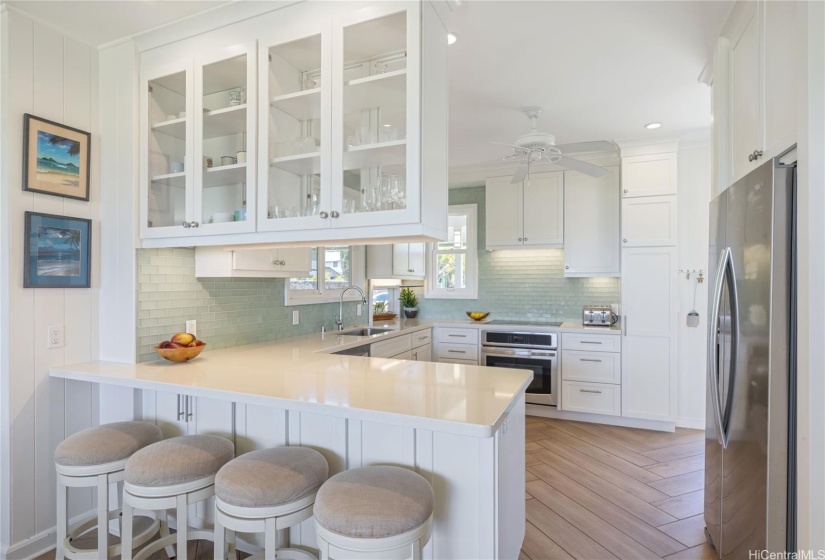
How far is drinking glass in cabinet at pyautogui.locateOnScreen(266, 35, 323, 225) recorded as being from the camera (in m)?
2.01

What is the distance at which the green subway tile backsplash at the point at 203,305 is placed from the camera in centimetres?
239

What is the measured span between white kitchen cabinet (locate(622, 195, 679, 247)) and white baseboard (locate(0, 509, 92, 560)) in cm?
458

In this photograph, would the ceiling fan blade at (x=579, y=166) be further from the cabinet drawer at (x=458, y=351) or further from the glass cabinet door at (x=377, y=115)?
the cabinet drawer at (x=458, y=351)

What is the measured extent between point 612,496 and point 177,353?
2.76m

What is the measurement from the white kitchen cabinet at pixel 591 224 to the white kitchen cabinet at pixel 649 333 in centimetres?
26

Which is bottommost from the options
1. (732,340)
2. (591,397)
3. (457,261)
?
(591,397)

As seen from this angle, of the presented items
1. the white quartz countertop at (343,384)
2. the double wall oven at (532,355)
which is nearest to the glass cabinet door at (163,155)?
the white quartz countertop at (343,384)

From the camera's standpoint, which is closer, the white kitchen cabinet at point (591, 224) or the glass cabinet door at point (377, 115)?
the glass cabinet door at point (377, 115)

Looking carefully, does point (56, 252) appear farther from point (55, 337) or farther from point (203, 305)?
point (203, 305)

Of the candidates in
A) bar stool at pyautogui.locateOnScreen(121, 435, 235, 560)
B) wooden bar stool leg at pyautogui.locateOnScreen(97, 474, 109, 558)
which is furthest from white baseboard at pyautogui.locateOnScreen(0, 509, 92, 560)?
bar stool at pyautogui.locateOnScreen(121, 435, 235, 560)

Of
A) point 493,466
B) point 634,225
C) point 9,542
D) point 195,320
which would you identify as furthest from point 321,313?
point 634,225

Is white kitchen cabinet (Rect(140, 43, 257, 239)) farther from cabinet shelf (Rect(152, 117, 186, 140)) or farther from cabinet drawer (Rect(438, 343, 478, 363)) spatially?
cabinet drawer (Rect(438, 343, 478, 363))

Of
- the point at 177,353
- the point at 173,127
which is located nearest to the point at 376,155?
the point at 173,127

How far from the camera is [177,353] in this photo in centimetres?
227
